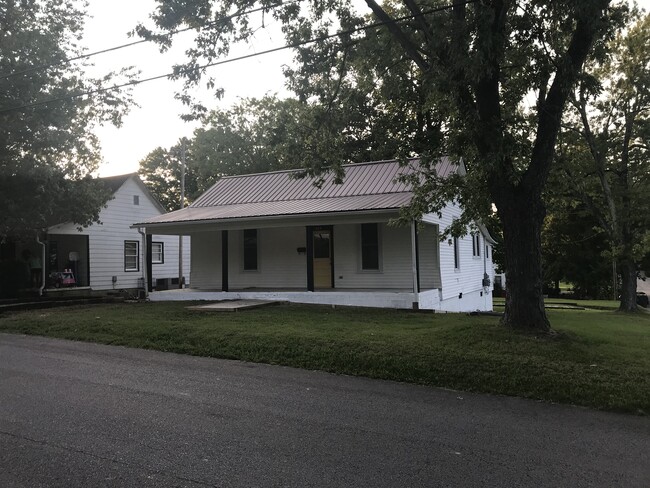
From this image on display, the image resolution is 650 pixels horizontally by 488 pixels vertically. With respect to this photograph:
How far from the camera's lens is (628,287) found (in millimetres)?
19391

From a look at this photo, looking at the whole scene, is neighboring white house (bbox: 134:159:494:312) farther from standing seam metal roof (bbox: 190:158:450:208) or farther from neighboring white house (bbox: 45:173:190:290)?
neighboring white house (bbox: 45:173:190:290)

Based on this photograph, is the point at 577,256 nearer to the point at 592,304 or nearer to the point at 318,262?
the point at 592,304

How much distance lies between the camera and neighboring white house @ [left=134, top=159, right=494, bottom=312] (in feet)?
48.4

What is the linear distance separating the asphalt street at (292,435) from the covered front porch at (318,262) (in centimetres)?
786

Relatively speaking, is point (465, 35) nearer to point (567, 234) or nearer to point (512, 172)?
point (512, 172)

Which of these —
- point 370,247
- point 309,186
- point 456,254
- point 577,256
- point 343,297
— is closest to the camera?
point 343,297

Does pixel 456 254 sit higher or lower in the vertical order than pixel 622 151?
lower

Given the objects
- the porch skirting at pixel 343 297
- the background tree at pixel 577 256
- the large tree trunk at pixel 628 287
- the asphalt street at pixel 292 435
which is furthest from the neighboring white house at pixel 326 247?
the background tree at pixel 577 256

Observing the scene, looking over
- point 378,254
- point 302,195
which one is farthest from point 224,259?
point 378,254

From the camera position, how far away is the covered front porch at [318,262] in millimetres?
14719

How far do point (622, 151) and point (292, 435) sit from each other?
2040 cm

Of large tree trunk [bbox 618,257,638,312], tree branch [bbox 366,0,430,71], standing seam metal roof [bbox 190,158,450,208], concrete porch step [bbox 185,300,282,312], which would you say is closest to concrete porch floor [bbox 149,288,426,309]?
concrete porch step [bbox 185,300,282,312]

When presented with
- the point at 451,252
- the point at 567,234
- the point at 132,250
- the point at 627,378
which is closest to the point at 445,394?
the point at 627,378

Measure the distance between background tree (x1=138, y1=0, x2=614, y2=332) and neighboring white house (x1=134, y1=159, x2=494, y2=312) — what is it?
440cm
